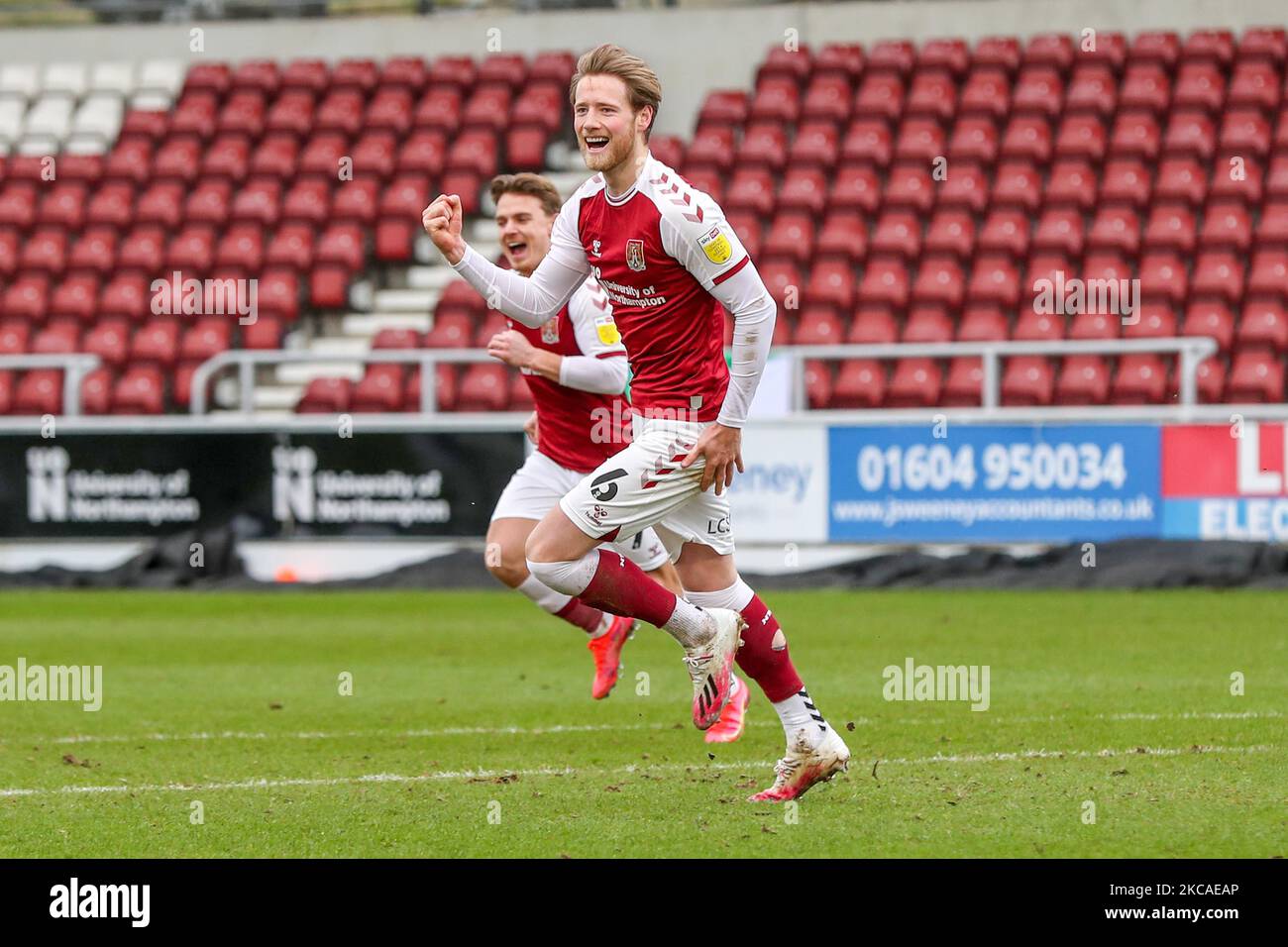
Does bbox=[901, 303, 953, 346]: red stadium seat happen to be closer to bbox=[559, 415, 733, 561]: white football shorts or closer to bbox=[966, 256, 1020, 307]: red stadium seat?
bbox=[966, 256, 1020, 307]: red stadium seat

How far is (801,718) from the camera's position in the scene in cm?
654

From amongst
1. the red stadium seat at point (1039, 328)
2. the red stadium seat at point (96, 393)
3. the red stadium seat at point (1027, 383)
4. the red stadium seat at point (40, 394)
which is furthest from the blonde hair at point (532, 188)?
Result: the red stadium seat at point (40, 394)

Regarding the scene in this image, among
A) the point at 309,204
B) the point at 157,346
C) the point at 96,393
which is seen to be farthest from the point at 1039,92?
the point at 96,393

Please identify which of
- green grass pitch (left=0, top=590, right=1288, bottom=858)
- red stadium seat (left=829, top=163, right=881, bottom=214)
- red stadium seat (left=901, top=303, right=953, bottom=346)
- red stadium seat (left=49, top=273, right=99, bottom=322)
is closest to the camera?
green grass pitch (left=0, top=590, right=1288, bottom=858)

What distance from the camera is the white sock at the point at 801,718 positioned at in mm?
6496

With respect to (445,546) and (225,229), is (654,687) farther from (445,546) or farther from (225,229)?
(225,229)

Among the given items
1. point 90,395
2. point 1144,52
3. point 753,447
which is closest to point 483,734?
point 753,447

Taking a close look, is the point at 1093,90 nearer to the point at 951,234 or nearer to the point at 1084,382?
the point at 951,234

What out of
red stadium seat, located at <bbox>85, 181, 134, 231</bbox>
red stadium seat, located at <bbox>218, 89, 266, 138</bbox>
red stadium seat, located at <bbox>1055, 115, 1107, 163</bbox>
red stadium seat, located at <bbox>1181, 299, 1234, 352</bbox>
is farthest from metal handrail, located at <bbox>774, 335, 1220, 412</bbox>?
red stadium seat, located at <bbox>218, 89, 266, 138</bbox>

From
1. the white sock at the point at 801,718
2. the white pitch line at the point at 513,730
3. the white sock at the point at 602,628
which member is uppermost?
the white sock at the point at 801,718

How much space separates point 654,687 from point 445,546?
6.71 meters

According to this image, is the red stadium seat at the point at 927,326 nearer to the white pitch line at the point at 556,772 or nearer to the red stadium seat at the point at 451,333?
the red stadium seat at the point at 451,333

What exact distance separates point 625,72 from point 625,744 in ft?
9.96

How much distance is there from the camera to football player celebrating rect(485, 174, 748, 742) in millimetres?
8672
